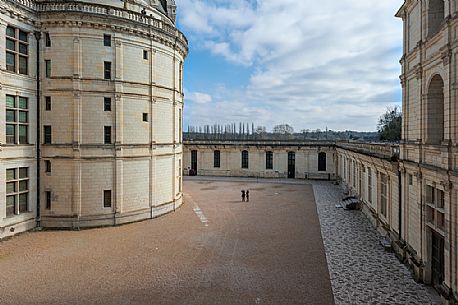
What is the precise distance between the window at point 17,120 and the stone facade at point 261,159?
34.3 m

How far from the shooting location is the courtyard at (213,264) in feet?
44.1

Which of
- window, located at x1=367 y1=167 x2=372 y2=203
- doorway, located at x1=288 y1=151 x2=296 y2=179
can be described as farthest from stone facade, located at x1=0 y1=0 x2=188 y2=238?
doorway, located at x1=288 y1=151 x2=296 y2=179

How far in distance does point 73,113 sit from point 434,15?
21712 mm

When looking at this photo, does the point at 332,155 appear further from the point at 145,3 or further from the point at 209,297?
the point at 209,297

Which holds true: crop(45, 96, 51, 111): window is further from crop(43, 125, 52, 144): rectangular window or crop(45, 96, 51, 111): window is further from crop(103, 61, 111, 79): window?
crop(103, 61, 111, 79): window

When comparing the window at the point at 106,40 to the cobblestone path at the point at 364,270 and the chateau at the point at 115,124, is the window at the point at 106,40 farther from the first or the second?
the cobblestone path at the point at 364,270

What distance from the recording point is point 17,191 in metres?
22.0

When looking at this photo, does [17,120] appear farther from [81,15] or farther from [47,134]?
[81,15]

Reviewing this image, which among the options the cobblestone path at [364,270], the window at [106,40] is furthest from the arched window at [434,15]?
the window at [106,40]

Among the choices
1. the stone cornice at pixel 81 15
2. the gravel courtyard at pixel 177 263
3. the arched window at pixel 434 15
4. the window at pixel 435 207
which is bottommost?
the gravel courtyard at pixel 177 263

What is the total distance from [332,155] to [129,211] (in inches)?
1374

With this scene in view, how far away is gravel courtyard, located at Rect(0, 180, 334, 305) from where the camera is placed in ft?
44.3

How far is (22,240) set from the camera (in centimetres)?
2070

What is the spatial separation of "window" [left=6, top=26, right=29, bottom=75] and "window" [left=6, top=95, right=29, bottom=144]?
192 cm
